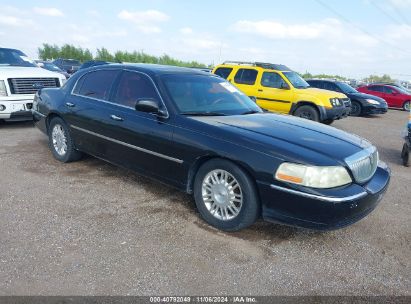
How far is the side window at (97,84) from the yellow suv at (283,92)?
18.8 feet

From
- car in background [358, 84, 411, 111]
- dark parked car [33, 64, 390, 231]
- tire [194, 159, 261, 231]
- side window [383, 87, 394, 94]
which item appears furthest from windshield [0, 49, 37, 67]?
side window [383, 87, 394, 94]

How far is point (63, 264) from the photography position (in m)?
2.94

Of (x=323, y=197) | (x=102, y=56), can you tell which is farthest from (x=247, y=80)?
(x=102, y=56)

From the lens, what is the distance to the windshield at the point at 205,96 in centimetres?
416

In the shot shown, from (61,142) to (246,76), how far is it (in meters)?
7.18

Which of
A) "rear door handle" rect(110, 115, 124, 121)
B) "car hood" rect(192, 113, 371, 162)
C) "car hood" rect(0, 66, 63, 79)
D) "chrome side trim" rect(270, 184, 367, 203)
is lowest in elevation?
"car hood" rect(0, 66, 63, 79)

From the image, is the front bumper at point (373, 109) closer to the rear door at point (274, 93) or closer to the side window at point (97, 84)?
the rear door at point (274, 93)

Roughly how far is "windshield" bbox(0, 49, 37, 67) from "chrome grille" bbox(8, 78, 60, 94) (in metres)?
1.69

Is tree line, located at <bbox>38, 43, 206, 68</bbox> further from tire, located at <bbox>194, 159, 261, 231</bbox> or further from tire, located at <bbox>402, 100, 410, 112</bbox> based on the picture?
tire, located at <bbox>194, 159, 261, 231</bbox>

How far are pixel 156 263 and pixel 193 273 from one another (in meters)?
0.34

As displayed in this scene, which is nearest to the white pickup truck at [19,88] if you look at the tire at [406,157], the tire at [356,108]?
the tire at [406,157]

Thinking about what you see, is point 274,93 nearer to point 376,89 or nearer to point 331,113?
point 331,113

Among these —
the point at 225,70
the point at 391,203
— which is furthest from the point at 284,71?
the point at 391,203

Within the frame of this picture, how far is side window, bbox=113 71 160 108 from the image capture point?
4289 mm
